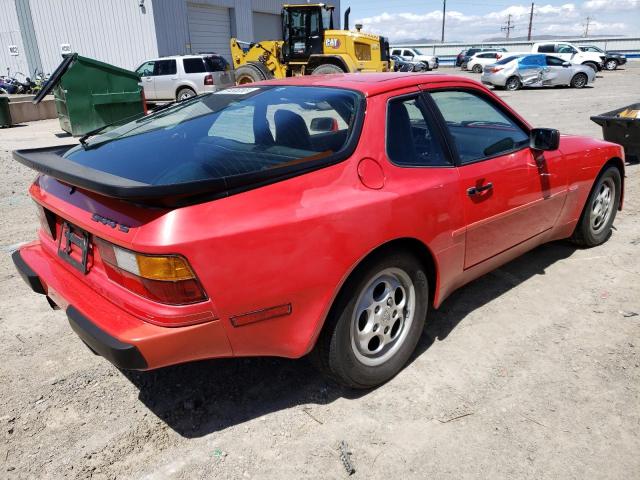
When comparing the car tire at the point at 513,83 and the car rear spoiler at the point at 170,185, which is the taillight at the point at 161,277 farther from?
the car tire at the point at 513,83

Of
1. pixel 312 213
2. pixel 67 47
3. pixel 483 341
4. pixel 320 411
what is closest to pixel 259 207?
pixel 312 213

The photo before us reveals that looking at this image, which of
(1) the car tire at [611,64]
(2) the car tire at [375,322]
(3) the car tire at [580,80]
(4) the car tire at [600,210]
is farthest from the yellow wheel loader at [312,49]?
(1) the car tire at [611,64]

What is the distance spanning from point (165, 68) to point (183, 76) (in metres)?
0.85

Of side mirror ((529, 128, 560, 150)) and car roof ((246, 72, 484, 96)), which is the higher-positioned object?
car roof ((246, 72, 484, 96))

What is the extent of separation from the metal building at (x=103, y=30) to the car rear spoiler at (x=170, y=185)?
23.5 metres

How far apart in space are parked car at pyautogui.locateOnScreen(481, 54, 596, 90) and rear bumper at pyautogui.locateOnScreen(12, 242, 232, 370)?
72.8 feet

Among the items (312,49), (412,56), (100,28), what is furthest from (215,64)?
(412,56)

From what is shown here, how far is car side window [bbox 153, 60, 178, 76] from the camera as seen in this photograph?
17.7m

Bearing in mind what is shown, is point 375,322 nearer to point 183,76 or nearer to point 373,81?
point 373,81

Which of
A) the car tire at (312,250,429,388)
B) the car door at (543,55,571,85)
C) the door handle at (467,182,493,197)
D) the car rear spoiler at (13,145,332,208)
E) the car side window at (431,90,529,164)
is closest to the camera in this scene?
the car rear spoiler at (13,145,332,208)

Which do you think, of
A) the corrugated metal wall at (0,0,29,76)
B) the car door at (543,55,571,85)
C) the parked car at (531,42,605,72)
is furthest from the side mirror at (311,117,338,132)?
the corrugated metal wall at (0,0,29,76)

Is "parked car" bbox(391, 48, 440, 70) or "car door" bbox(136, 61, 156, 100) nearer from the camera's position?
"car door" bbox(136, 61, 156, 100)

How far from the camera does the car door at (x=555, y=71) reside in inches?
848

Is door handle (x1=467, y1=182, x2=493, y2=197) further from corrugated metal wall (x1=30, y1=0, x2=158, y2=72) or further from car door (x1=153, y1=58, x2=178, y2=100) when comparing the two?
corrugated metal wall (x1=30, y1=0, x2=158, y2=72)
